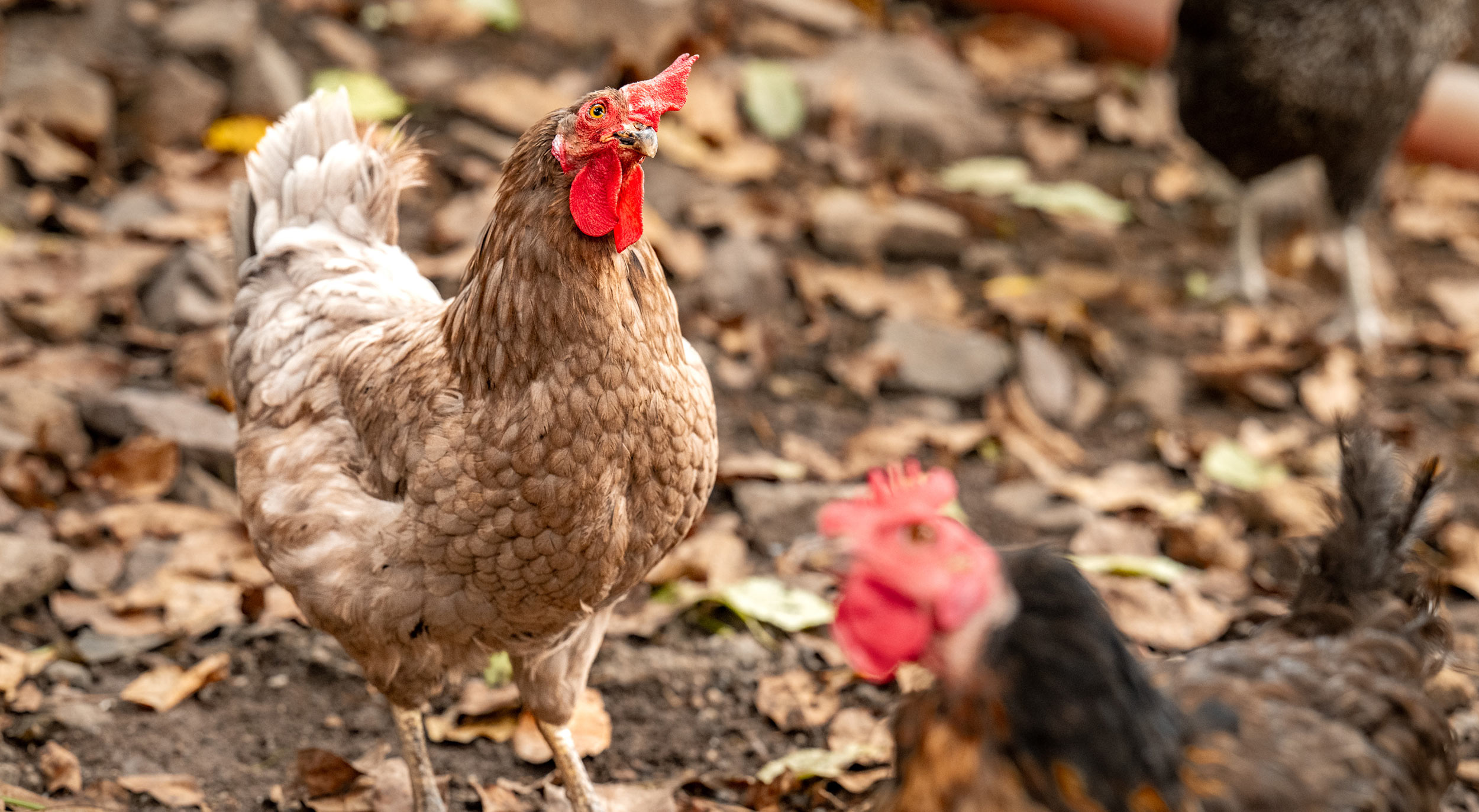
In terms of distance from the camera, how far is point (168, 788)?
2838 mm

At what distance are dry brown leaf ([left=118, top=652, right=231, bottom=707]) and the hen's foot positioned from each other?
0.96 m

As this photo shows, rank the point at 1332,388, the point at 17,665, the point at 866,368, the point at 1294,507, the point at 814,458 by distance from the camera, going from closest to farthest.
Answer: the point at 17,665
the point at 1294,507
the point at 814,458
the point at 866,368
the point at 1332,388

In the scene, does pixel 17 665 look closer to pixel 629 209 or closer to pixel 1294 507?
pixel 629 209

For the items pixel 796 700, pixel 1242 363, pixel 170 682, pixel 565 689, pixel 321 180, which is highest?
pixel 321 180

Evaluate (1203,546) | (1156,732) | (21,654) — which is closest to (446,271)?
(21,654)

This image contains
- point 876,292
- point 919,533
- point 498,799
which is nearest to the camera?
point 919,533

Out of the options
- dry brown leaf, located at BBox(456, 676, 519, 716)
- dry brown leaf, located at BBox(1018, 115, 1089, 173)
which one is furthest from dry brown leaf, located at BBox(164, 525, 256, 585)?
dry brown leaf, located at BBox(1018, 115, 1089, 173)

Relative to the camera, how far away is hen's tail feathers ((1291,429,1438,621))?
244 centimetres

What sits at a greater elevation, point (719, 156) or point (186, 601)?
point (719, 156)

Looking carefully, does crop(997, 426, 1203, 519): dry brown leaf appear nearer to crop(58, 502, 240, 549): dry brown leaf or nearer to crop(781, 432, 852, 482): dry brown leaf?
crop(781, 432, 852, 482): dry brown leaf

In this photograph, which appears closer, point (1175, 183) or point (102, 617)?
point (102, 617)

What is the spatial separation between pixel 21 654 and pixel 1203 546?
3.41 m

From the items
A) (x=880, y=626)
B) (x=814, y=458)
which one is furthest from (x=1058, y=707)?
(x=814, y=458)

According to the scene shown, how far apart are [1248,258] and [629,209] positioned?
4.37 metres
